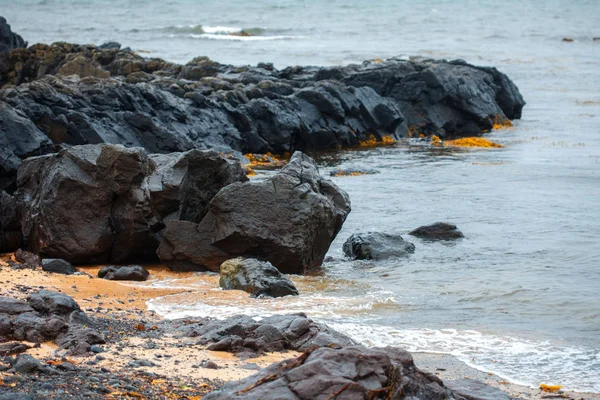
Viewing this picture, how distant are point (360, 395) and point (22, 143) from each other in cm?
1180

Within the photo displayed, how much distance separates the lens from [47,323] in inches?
304

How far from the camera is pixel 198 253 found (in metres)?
12.1

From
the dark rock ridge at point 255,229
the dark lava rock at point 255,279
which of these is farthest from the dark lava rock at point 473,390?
the dark rock ridge at point 255,229

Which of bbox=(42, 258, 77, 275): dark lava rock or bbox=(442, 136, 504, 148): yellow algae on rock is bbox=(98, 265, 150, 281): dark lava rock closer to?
bbox=(42, 258, 77, 275): dark lava rock

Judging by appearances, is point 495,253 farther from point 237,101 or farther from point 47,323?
point 237,101

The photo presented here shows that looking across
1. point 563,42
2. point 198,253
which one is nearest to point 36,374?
point 198,253

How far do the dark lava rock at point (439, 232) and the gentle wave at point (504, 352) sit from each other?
5293 mm

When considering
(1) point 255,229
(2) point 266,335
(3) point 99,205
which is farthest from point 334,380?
(3) point 99,205

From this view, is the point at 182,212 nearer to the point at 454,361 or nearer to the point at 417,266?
the point at 417,266

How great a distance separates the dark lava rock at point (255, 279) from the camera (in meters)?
10.5

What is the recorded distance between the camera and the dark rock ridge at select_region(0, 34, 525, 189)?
68.1 feet

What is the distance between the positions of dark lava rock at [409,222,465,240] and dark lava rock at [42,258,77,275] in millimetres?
6117

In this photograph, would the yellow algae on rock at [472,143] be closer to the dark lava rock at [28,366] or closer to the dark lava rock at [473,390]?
the dark lava rock at [473,390]

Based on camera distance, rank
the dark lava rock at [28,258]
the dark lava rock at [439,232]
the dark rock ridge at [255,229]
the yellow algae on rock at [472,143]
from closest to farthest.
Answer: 1. the dark lava rock at [28,258]
2. the dark rock ridge at [255,229]
3. the dark lava rock at [439,232]
4. the yellow algae on rock at [472,143]
